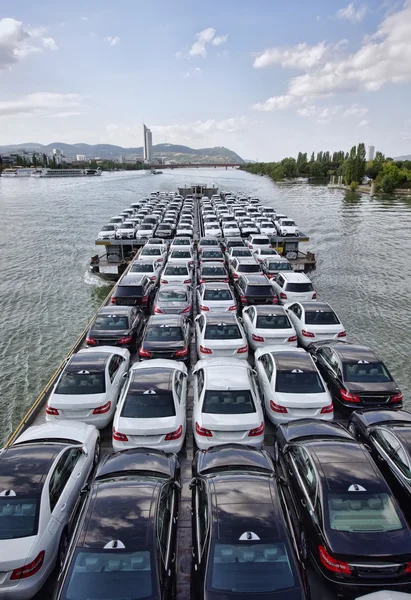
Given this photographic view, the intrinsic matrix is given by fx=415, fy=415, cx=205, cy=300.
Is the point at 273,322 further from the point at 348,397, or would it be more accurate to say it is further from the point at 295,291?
the point at 295,291

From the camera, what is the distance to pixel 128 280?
15.2 m

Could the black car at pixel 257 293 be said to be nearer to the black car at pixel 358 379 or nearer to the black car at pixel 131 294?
the black car at pixel 131 294

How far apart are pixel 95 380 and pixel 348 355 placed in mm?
5572

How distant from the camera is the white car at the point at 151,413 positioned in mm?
→ 7027

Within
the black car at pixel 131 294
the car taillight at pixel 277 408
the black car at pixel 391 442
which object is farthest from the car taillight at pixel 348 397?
the black car at pixel 131 294

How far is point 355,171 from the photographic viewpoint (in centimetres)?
10825

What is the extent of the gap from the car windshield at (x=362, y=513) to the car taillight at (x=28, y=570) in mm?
3362

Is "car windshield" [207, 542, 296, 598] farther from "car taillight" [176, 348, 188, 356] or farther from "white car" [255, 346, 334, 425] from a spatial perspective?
"car taillight" [176, 348, 188, 356]

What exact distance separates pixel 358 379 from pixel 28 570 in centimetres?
688

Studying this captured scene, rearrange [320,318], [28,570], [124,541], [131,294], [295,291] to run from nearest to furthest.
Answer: [124,541], [28,570], [320,318], [131,294], [295,291]

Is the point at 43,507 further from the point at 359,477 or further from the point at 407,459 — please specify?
the point at 407,459

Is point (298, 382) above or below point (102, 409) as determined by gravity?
above

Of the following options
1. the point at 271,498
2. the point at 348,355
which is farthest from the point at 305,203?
the point at 271,498

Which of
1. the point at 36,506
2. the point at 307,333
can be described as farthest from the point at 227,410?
the point at 307,333
